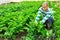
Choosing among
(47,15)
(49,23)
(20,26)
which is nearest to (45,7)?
(47,15)

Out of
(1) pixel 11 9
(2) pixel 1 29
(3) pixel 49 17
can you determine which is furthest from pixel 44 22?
(1) pixel 11 9

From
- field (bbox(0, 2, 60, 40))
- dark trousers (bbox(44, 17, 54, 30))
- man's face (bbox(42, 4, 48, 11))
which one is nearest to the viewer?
field (bbox(0, 2, 60, 40))

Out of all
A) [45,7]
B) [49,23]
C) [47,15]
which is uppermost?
[45,7]

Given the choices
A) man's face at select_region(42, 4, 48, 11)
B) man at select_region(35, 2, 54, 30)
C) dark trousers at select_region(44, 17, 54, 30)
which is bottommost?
dark trousers at select_region(44, 17, 54, 30)

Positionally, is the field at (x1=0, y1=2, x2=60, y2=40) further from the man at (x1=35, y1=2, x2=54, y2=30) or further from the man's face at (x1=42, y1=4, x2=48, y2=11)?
the man's face at (x1=42, y1=4, x2=48, y2=11)

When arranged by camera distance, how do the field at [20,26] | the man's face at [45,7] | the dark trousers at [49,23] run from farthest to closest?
the dark trousers at [49,23] < the man's face at [45,7] < the field at [20,26]

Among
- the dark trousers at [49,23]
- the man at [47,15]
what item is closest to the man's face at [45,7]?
the man at [47,15]

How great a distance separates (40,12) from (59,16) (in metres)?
1.08

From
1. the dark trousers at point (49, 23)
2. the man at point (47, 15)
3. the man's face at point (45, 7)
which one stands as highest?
the man's face at point (45, 7)

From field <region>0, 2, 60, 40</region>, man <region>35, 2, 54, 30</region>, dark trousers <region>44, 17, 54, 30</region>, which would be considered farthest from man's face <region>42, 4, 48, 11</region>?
field <region>0, 2, 60, 40</region>

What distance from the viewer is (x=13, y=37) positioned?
5879 millimetres

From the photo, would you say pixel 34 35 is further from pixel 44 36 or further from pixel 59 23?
pixel 59 23

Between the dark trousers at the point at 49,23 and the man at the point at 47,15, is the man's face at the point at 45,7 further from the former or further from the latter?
the dark trousers at the point at 49,23

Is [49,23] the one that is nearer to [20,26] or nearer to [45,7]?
[45,7]
